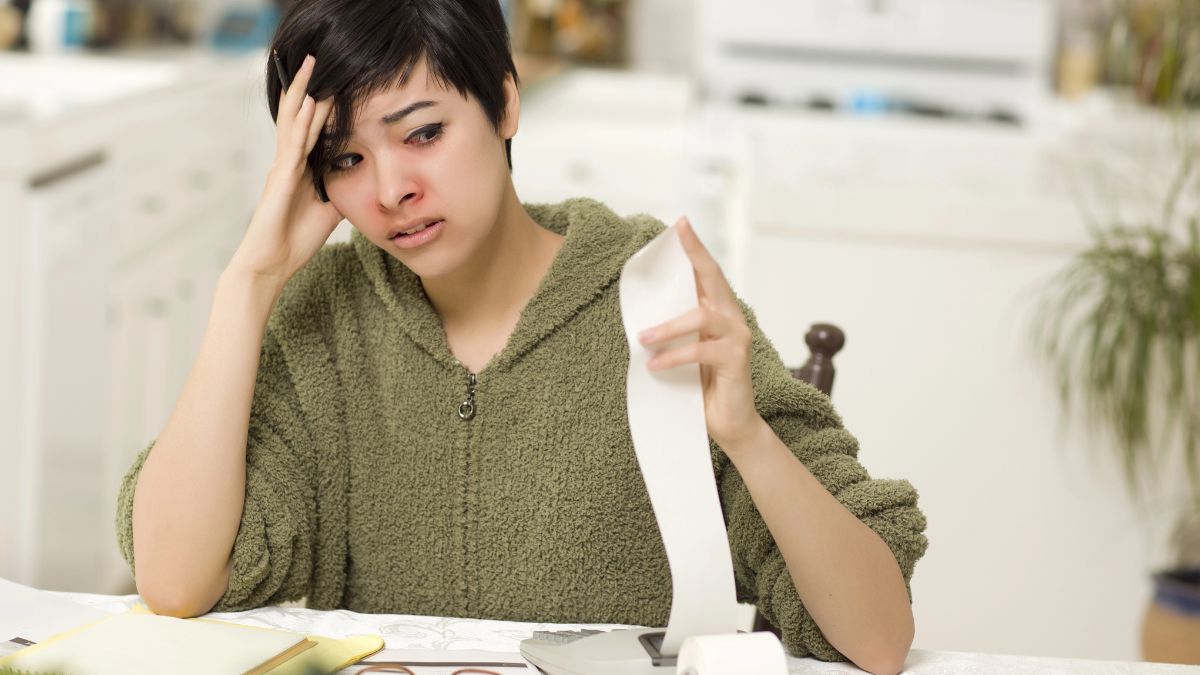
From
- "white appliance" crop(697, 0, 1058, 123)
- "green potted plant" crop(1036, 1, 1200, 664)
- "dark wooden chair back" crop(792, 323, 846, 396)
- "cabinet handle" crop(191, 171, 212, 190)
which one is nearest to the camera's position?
"dark wooden chair back" crop(792, 323, 846, 396)

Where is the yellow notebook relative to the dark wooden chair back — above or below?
below

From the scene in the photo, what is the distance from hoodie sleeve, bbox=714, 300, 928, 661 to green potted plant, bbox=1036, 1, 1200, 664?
115 centimetres

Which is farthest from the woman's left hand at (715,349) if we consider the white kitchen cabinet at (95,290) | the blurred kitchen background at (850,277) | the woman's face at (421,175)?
the white kitchen cabinet at (95,290)

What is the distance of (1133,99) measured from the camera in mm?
3271

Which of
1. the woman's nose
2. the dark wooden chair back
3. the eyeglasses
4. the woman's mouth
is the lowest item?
the eyeglasses

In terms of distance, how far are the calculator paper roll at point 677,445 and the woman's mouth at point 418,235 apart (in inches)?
10.9

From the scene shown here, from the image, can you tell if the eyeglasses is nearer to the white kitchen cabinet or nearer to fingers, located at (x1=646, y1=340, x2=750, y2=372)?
fingers, located at (x1=646, y1=340, x2=750, y2=372)

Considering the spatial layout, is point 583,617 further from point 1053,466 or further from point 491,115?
point 1053,466

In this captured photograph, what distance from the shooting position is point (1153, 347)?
2.07 meters

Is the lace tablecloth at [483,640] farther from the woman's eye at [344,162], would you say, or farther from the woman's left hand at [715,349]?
the woman's eye at [344,162]

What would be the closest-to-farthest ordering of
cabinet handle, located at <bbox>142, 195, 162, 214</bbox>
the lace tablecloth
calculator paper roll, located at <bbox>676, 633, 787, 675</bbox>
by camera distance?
calculator paper roll, located at <bbox>676, 633, 787, 675</bbox>
the lace tablecloth
cabinet handle, located at <bbox>142, 195, 162, 214</bbox>

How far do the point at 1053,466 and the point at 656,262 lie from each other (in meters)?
1.53

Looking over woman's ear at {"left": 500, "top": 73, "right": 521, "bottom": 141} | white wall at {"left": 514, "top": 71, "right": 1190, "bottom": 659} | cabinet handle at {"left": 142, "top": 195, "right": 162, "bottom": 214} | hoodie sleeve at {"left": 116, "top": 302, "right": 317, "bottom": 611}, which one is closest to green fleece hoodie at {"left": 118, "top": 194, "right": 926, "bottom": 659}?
hoodie sleeve at {"left": 116, "top": 302, "right": 317, "bottom": 611}

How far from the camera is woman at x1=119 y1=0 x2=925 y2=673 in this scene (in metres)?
1.03
